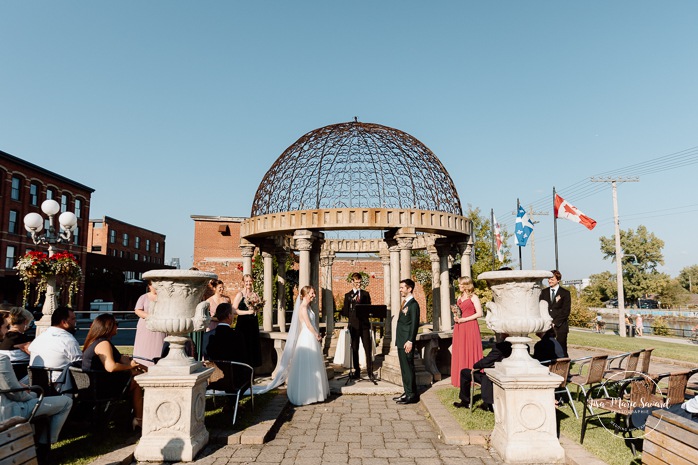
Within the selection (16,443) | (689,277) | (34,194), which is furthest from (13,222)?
(689,277)

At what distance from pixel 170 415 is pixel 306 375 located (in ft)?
9.58

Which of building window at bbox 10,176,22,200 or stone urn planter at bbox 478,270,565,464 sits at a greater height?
building window at bbox 10,176,22,200

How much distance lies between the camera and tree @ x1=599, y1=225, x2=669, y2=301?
221 feet

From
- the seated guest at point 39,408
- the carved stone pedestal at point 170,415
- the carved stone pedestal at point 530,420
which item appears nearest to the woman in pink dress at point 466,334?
the carved stone pedestal at point 530,420

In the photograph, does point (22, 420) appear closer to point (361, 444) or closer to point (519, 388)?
point (361, 444)

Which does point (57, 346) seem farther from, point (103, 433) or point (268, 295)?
point (268, 295)

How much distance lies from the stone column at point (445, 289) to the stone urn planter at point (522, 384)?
5984 millimetres

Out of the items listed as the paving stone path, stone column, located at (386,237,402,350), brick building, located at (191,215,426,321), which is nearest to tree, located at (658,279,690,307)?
brick building, located at (191,215,426,321)

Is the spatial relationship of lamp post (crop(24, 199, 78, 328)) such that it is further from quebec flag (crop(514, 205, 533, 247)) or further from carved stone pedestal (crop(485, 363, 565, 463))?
quebec flag (crop(514, 205, 533, 247))

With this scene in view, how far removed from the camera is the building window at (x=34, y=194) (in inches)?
1475

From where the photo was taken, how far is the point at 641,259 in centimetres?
6931

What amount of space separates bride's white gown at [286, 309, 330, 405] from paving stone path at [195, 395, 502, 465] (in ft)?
0.81

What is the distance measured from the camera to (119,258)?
49312 mm

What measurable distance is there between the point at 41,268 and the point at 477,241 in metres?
22.6
